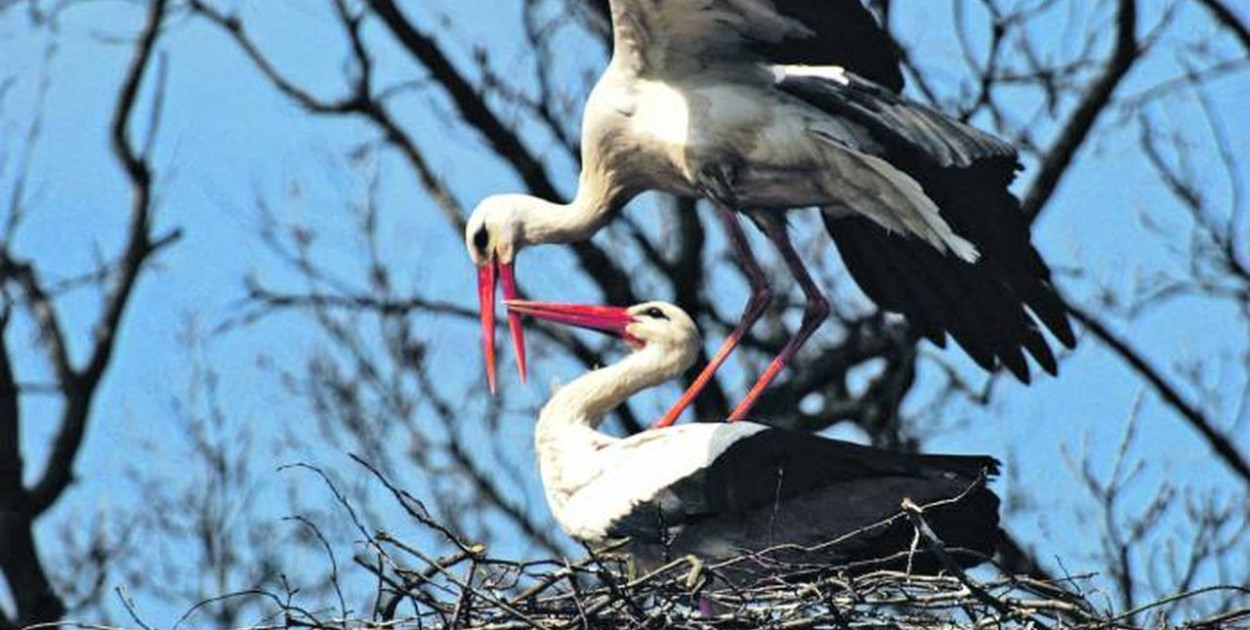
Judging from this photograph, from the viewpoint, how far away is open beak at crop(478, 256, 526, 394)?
31.0 ft

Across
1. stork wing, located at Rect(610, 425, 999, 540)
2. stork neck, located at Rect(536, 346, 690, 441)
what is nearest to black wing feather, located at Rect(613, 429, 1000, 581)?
stork wing, located at Rect(610, 425, 999, 540)

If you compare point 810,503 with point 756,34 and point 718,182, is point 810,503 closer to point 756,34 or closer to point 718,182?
point 718,182

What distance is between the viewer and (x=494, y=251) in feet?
31.2

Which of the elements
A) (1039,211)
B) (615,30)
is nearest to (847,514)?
(615,30)

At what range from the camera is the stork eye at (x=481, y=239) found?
9.52 metres

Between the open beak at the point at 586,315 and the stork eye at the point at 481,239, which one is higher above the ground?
the stork eye at the point at 481,239

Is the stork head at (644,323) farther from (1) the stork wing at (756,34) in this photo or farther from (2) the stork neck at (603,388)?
(1) the stork wing at (756,34)

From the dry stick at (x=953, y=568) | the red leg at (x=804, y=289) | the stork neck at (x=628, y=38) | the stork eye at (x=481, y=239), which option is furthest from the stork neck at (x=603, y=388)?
the dry stick at (x=953, y=568)

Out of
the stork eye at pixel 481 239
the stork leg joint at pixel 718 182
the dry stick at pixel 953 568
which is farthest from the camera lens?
the stork eye at pixel 481 239

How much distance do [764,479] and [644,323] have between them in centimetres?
102

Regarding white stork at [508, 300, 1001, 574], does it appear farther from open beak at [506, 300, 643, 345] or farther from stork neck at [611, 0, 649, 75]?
stork neck at [611, 0, 649, 75]

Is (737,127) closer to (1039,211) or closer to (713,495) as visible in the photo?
(713,495)

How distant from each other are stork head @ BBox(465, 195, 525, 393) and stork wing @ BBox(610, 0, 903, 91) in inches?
26.0

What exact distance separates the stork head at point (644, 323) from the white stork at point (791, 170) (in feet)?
0.65
